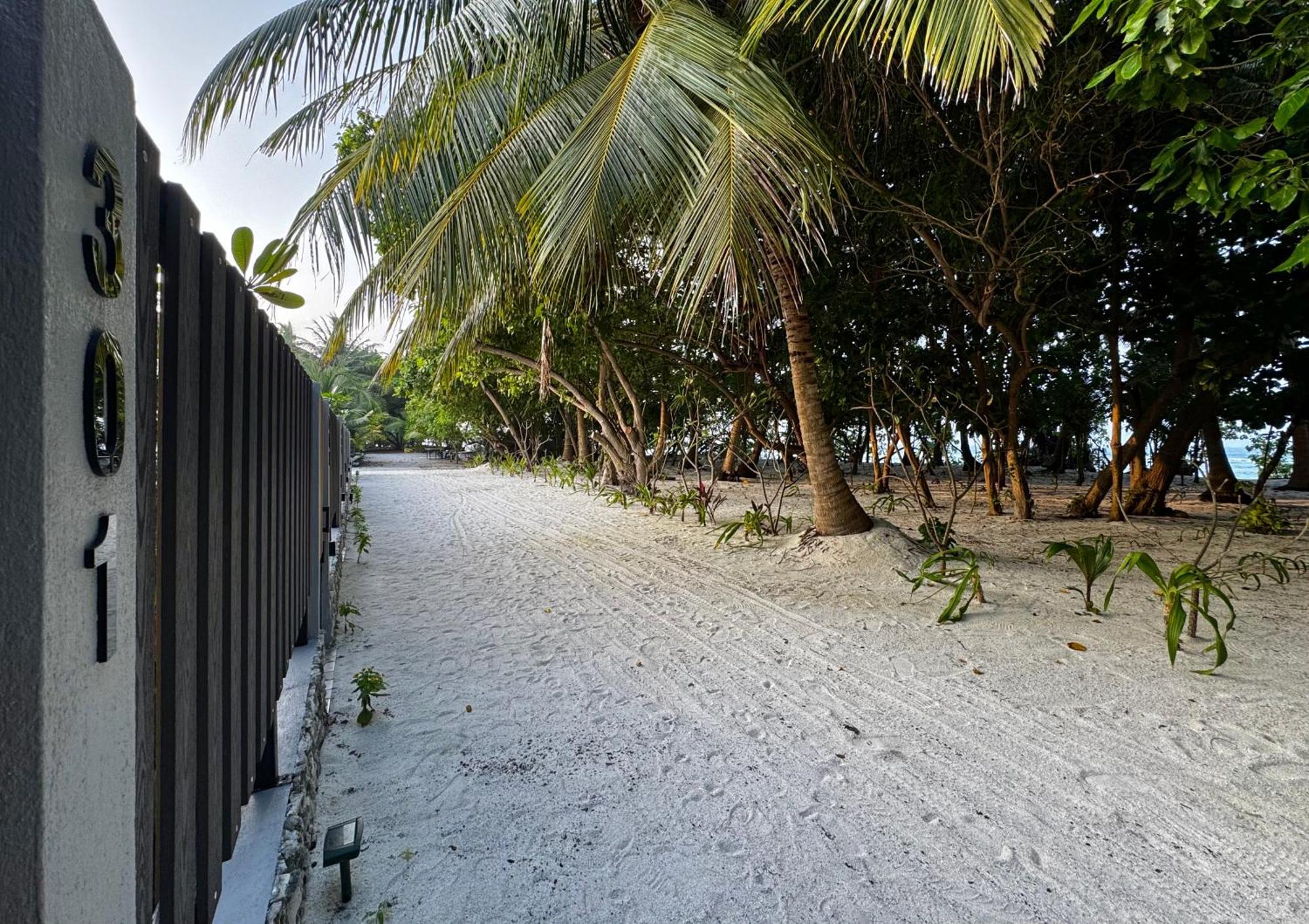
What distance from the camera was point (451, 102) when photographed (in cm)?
522

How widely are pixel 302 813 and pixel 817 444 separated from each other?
5244 mm

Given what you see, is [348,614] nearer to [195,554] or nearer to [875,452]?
[195,554]

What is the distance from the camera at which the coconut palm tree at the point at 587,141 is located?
12.5 feet

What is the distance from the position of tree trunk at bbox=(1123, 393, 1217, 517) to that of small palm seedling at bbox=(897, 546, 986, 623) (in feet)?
18.3

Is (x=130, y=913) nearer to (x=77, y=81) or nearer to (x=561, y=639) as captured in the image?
(x=77, y=81)

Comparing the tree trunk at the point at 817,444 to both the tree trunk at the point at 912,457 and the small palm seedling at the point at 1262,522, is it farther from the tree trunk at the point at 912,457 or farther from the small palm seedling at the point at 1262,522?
the small palm seedling at the point at 1262,522

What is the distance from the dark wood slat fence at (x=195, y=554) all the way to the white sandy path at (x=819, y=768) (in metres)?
0.82

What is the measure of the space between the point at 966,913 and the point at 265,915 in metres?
1.89

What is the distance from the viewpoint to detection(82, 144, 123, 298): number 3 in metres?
0.66

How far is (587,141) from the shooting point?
443 cm

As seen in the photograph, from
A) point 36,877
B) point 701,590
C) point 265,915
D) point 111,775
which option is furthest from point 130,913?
point 701,590

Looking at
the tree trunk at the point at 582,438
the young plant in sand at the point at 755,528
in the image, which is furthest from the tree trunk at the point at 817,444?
the tree trunk at the point at 582,438

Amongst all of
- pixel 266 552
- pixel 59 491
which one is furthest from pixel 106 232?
pixel 266 552

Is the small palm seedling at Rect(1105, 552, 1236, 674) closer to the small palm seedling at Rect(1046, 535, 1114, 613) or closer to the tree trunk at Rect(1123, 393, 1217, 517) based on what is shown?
the small palm seedling at Rect(1046, 535, 1114, 613)
